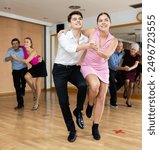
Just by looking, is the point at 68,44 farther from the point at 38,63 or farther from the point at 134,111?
the point at 134,111

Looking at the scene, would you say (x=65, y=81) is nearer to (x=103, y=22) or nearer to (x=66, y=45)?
(x=66, y=45)

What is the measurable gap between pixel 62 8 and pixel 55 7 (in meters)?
0.19

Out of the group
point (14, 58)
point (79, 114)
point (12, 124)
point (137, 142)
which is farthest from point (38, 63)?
point (137, 142)

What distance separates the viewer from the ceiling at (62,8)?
5070 mm

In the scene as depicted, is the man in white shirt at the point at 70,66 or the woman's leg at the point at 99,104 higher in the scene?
the man in white shirt at the point at 70,66

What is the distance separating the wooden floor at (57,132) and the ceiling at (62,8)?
267 cm

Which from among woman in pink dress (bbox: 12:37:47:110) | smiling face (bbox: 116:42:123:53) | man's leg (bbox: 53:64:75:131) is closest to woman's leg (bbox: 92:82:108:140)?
man's leg (bbox: 53:64:75:131)

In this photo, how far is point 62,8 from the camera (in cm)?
558

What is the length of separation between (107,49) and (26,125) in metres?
1.51

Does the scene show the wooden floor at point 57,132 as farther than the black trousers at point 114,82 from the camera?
No

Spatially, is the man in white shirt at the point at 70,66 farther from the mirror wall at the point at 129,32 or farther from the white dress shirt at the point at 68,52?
the mirror wall at the point at 129,32

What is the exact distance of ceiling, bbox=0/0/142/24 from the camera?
5.06m

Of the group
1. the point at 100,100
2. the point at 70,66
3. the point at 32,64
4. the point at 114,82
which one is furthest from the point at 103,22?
the point at 114,82

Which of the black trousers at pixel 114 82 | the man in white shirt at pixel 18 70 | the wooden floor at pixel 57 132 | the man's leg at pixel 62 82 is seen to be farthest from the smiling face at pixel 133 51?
the man's leg at pixel 62 82
